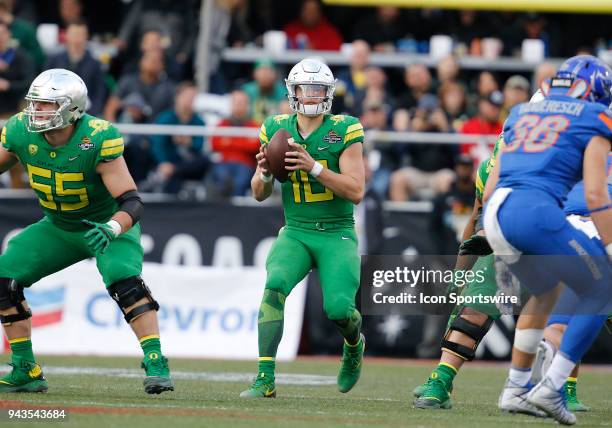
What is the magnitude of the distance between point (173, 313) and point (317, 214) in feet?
15.5

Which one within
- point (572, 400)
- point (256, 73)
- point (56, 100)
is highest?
point (56, 100)

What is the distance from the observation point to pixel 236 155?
12.4 meters

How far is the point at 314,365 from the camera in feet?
35.2

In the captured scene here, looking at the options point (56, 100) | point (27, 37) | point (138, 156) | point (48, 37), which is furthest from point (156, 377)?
point (48, 37)

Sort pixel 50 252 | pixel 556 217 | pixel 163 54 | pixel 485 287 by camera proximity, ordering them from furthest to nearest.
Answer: pixel 163 54, pixel 50 252, pixel 485 287, pixel 556 217

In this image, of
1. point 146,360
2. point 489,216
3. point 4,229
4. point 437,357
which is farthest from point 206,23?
point 489,216

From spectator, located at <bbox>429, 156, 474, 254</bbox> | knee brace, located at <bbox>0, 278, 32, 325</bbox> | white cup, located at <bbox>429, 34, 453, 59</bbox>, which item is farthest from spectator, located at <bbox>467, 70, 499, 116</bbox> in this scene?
knee brace, located at <bbox>0, 278, 32, 325</bbox>

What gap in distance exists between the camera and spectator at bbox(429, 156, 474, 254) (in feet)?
39.3

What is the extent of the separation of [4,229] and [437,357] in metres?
4.56

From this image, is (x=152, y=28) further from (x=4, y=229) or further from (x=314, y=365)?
(x=314, y=365)

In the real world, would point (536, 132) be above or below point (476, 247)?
above

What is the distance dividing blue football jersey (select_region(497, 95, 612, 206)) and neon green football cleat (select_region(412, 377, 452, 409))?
1.25 meters

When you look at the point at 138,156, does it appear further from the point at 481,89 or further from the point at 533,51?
the point at 533,51

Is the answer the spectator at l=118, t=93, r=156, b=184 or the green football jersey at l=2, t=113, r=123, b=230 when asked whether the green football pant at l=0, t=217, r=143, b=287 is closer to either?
the green football jersey at l=2, t=113, r=123, b=230
